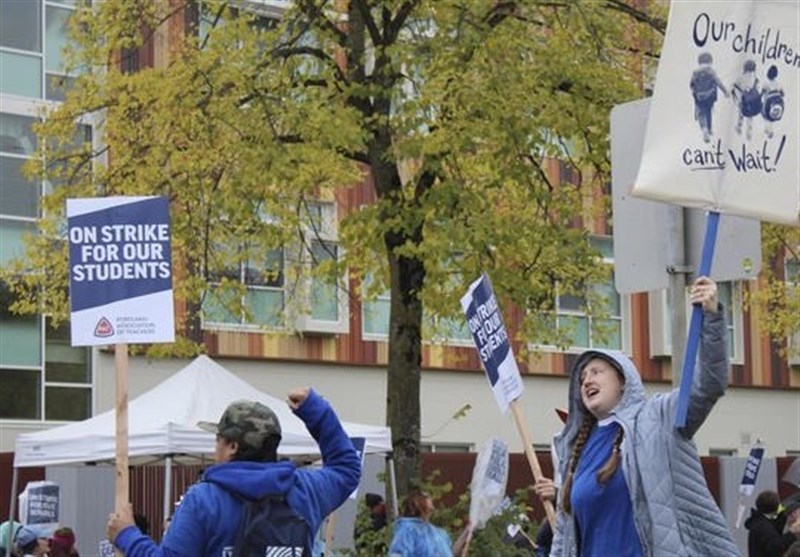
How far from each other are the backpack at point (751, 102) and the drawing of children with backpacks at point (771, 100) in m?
0.02

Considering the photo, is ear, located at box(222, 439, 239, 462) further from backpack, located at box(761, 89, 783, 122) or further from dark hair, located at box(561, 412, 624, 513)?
backpack, located at box(761, 89, 783, 122)

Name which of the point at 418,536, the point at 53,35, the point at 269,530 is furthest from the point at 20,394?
the point at 269,530

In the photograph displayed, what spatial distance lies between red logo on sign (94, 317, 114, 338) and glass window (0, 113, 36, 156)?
21.3m

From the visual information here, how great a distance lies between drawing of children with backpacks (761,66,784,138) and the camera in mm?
6262

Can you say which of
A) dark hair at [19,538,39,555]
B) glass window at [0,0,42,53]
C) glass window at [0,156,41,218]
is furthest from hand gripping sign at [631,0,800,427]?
glass window at [0,0,42,53]

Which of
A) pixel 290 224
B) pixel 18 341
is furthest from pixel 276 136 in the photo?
pixel 18 341

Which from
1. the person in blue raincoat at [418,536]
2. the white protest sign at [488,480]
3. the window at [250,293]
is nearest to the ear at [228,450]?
the white protest sign at [488,480]

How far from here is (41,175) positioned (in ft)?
62.5

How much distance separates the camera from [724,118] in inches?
245

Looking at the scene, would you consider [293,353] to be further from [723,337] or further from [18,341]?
[723,337]

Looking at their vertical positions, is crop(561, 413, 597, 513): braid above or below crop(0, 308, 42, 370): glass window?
below

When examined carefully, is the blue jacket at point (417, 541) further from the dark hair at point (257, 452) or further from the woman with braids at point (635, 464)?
the dark hair at point (257, 452)

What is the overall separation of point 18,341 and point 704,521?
24315 mm

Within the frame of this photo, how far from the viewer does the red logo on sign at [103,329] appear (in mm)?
8023
